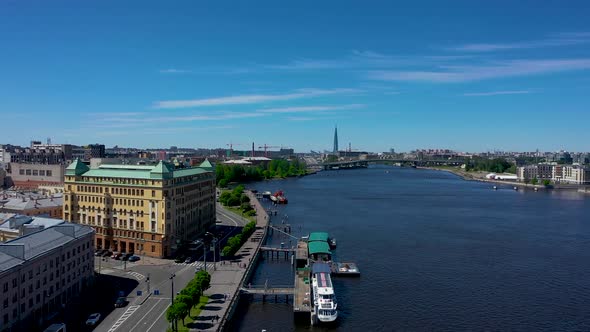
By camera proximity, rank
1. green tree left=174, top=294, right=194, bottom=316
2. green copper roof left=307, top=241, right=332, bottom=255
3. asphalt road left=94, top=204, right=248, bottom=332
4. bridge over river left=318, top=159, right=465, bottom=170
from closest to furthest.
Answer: asphalt road left=94, top=204, right=248, bottom=332 → green tree left=174, top=294, right=194, bottom=316 → green copper roof left=307, top=241, right=332, bottom=255 → bridge over river left=318, top=159, right=465, bottom=170

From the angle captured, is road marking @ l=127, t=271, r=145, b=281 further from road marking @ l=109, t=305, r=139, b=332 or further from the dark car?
road marking @ l=109, t=305, r=139, b=332

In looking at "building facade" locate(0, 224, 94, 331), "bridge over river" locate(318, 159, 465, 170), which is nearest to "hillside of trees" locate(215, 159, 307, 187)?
"bridge over river" locate(318, 159, 465, 170)

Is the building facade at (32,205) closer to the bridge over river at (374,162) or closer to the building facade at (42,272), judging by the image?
the building facade at (42,272)

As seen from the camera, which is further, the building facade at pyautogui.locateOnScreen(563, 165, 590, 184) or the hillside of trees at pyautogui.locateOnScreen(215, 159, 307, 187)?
the building facade at pyautogui.locateOnScreen(563, 165, 590, 184)

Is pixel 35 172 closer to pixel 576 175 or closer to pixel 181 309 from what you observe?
pixel 181 309

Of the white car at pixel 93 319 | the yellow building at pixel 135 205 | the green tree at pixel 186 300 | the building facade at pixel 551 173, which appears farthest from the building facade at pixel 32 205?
the building facade at pixel 551 173

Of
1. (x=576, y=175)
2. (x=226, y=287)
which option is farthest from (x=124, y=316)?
(x=576, y=175)
